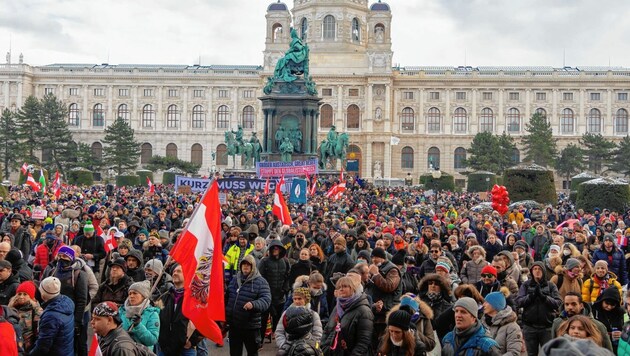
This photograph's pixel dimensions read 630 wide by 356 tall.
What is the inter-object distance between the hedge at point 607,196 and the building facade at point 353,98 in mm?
45405

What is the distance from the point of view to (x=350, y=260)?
10930 millimetres

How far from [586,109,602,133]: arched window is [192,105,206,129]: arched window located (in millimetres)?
41214

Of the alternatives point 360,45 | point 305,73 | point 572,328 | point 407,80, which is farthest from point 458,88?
point 572,328

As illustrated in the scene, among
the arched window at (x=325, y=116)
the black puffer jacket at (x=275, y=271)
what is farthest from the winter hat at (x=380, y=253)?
the arched window at (x=325, y=116)

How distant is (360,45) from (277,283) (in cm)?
7374

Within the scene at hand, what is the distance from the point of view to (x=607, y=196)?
29.8 m

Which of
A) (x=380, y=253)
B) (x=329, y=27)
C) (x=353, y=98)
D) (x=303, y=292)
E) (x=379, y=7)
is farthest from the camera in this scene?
(x=379, y=7)

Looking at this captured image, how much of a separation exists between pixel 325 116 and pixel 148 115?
778 inches

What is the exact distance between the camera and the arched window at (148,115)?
8244 centimetres

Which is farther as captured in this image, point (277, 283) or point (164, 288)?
point (277, 283)

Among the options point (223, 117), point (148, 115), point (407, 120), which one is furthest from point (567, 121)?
point (148, 115)

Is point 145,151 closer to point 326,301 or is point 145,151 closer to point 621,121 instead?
point 621,121

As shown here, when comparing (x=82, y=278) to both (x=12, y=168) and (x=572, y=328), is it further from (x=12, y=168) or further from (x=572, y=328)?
(x=12, y=168)

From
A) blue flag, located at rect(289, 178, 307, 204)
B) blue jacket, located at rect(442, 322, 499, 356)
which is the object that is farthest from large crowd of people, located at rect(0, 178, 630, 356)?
blue flag, located at rect(289, 178, 307, 204)
